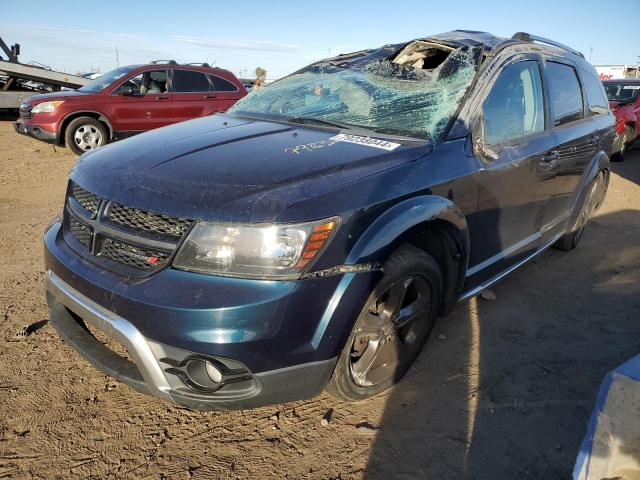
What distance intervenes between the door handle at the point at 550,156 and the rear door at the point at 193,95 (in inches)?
284

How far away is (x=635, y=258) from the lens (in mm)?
4516

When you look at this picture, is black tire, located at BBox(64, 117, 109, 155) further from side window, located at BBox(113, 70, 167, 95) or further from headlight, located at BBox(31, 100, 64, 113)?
side window, located at BBox(113, 70, 167, 95)

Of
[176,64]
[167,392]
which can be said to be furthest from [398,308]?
[176,64]

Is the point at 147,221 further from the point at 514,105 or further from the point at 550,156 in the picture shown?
the point at 550,156

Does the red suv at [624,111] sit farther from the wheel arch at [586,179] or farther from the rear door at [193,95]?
the rear door at [193,95]

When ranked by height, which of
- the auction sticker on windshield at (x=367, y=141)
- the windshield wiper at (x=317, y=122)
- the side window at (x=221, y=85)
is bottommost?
the auction sticker on windshield at (x=367, y=141)

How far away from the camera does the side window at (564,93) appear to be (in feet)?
11.4

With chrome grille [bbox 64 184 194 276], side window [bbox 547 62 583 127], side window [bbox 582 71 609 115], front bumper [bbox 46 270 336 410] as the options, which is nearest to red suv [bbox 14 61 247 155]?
side window [bbox 582 71 609 115]

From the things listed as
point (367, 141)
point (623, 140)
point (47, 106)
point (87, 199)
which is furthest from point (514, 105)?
point (623, 140)

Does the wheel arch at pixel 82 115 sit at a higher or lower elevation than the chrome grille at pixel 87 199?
lower

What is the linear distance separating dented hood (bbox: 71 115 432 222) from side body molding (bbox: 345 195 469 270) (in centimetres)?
20

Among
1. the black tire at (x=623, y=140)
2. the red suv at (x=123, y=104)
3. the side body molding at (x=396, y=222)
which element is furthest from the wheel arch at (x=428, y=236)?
A: the black tire at (x=623, y=140)

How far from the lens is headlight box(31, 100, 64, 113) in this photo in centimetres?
832

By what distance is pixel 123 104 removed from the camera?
345 inches
